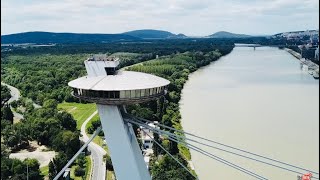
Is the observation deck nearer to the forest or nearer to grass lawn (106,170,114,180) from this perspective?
the forest

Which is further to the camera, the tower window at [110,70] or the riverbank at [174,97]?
the riverbank at [174,97]

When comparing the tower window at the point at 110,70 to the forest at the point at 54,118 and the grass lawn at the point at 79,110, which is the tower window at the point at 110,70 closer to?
the forest at the point at 54,118

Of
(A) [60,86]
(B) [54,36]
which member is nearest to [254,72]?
(A) [60,86]

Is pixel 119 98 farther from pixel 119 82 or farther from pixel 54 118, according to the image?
pixel 54 118

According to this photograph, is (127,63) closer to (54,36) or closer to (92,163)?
(92,163)

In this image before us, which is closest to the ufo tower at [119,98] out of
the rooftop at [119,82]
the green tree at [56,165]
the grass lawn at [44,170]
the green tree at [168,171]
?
the rooftop at [119,82]

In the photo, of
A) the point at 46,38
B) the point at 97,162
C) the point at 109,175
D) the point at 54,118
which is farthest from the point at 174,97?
the point at 46,38

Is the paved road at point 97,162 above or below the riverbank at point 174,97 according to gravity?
below
